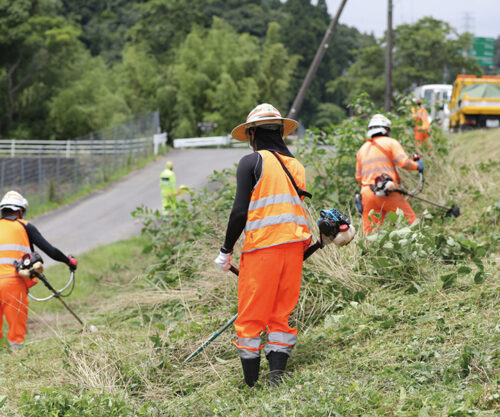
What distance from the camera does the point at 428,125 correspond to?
10.0 meters

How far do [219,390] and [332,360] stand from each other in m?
0.83

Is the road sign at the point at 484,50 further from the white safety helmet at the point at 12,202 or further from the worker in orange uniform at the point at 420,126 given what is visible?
the white safety helmet at the point at 12,202

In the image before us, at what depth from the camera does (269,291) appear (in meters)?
4.17

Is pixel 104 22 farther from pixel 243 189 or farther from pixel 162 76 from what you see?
pixel 243 189

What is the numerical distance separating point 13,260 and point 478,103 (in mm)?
15391

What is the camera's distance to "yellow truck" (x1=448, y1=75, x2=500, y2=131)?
1792cm

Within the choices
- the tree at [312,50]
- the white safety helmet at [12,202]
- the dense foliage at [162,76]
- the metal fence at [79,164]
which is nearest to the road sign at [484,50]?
the tree at [312,50]

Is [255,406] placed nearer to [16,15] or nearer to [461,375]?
[461,375]

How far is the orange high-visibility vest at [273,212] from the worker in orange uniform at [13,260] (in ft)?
9.92

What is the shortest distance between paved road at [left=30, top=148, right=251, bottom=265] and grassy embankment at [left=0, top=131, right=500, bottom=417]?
18.5ft

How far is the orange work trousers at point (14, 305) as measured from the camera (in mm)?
6159

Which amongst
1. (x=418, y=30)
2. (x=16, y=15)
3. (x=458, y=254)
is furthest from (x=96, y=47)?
(x=458, y=254)

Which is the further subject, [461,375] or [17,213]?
[17,213]

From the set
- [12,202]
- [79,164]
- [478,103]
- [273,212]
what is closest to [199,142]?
[79,164]
